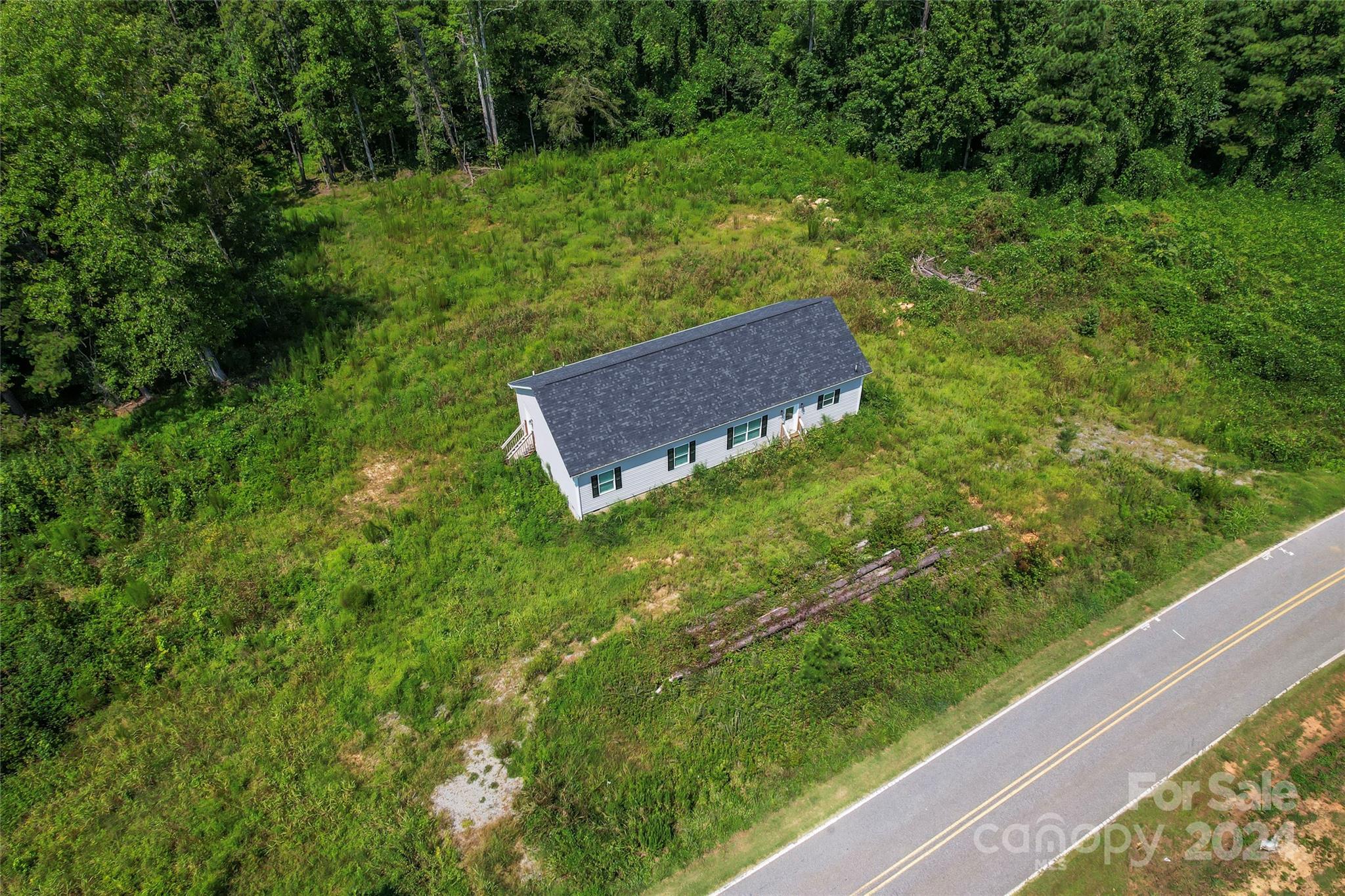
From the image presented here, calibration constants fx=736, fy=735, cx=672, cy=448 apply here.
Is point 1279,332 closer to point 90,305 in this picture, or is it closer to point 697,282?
point 697,282

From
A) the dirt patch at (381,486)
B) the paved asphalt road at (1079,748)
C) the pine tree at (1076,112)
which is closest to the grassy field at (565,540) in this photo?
the dirt patch at (381,486)

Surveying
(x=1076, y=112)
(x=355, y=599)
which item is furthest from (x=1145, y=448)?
(x=355, y=599)

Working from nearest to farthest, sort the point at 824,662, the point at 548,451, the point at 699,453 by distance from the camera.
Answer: the point at 824,662 < the point at 548,451 < the point at 699,453

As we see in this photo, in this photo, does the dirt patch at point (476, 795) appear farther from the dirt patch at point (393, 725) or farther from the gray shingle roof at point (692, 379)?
the gray shingle roof at point (692, 379)

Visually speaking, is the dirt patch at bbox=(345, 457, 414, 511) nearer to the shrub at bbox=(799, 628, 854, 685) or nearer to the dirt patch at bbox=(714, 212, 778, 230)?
the shrub at bbox=(799, 628, 854, 685)

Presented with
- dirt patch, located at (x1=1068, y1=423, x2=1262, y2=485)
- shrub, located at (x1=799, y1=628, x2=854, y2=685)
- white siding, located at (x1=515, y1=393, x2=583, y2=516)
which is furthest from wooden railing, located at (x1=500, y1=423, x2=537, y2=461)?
dirt patch, located at (x1=1068, y1=423, x2=1262, y2=485)

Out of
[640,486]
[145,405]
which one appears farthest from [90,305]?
[640,486]

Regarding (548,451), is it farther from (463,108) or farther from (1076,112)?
Result: (463,108)
